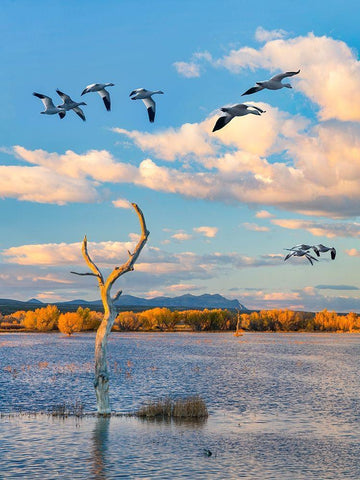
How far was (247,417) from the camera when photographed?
1128 inches

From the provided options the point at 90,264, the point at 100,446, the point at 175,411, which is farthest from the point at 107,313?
the point at 100,446

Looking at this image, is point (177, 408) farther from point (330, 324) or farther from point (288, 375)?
point (330, 324)

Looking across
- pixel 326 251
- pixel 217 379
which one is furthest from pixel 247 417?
pixel 217 379

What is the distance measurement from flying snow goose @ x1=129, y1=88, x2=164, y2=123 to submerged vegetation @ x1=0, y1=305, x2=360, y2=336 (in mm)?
123327

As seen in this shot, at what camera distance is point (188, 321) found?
17462cm

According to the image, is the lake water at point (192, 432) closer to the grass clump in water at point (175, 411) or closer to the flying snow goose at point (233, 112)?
the grass clump in water at point (175, 411)

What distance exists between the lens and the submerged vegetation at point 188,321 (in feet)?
512

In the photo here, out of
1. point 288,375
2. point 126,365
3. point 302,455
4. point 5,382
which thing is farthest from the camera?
point 126,365

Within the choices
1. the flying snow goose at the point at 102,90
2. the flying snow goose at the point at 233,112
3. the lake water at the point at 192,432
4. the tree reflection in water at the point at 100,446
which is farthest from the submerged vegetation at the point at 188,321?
the flying snow goose at the point at 233,112

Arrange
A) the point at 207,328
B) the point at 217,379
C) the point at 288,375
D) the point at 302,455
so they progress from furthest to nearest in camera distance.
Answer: the point at 207,328, the point at 288,375, the point at 217,379, the point at 302,455

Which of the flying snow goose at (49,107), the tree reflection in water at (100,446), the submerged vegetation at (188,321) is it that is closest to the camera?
the tree reflection in water at (100,446)

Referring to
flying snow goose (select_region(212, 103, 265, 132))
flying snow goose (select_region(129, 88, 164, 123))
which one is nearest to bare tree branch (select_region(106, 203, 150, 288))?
flying snow goose (select_region(129, 88, 164, 123))

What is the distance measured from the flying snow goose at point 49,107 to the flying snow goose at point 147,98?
2.68 m

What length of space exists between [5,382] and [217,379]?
14436mm
